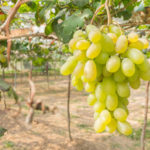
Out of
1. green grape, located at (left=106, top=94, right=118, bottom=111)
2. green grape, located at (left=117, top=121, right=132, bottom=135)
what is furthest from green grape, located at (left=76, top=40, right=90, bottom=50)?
green grape, located at (left=117, top=121, right=132, bottom=135)

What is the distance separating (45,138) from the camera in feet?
15.3

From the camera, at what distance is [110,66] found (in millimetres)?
652

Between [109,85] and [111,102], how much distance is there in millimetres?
69

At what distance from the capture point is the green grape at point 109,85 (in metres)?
0.74

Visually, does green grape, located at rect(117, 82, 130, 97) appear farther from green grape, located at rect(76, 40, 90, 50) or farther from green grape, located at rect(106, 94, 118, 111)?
green grape, located at rect(76, 40, 90, 50)

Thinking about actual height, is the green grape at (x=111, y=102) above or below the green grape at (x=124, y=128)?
above

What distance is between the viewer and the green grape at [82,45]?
0.69 meters

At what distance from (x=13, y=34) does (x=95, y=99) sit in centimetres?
74

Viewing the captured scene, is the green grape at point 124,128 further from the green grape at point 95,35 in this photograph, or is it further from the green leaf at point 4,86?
the green leaf at point 4,86

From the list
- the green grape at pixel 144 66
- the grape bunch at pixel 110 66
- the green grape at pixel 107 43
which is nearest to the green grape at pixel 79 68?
the grape bunch at pixel 110 66

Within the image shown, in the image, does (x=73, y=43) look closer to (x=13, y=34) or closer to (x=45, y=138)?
(x=13, y=34)

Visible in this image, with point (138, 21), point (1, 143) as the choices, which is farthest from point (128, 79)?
point (1, 143)

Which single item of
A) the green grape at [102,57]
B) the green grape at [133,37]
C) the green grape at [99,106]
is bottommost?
the green grape at [99,106]

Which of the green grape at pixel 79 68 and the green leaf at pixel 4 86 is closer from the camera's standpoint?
the green leaf at pixel 4 86
